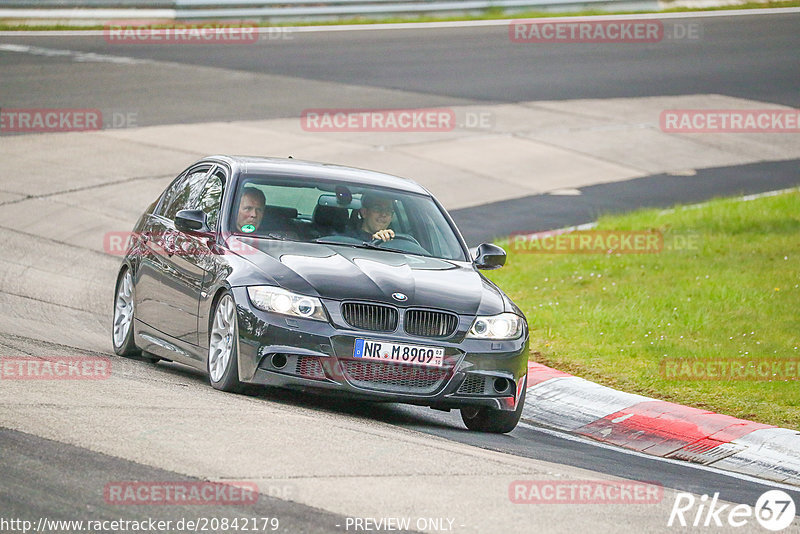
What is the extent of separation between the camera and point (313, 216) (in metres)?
9.62

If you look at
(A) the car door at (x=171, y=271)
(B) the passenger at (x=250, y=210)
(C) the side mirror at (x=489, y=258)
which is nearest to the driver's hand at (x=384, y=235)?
(C) the side mirror at (x=489, y=258)

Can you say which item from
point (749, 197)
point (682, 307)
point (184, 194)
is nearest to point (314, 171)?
point (184, 194)

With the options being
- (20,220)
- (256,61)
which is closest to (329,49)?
(256,61)

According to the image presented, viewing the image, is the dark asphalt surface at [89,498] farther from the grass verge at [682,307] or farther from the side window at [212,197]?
the grass verge at [682,307]

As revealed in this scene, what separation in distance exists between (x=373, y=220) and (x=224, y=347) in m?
1.56

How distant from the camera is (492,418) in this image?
9.07 m

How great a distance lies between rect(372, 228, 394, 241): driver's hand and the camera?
31.5 feet

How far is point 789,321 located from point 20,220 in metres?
9.25

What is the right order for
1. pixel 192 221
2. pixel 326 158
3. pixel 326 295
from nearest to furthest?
pixel 326 295
pixel 192 221
pixel 326 158

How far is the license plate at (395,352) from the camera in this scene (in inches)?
327

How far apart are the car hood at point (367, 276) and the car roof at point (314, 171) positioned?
0.76 metres

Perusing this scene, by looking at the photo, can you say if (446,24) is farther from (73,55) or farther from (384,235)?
(384,235)

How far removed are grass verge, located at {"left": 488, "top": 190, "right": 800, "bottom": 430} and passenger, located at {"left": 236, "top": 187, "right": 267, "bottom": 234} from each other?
3150 mm

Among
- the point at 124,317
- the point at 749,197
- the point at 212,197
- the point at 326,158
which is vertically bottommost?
the point at 749,197
